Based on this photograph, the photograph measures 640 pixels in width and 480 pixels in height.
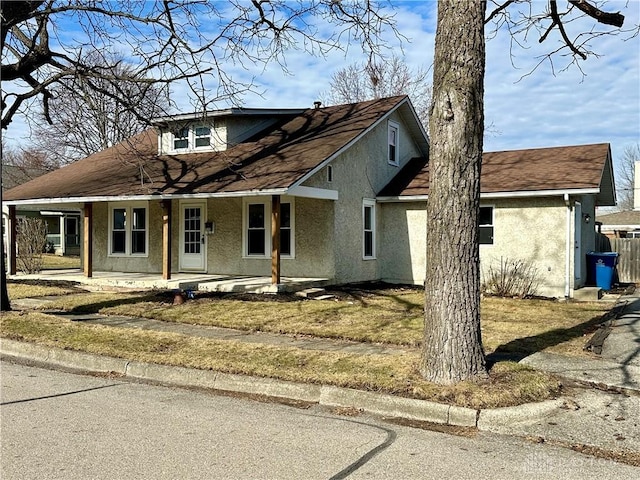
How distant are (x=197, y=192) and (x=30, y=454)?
1079 centimetres

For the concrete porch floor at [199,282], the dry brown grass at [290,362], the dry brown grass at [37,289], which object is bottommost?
the dry brown grass at [290,362]

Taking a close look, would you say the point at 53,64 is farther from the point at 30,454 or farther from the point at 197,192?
the point at 30,454

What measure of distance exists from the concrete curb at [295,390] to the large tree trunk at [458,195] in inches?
24.3

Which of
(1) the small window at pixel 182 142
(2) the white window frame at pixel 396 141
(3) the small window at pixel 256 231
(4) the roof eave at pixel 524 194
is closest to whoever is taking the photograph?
(4) the roof eave at pixel 524 194

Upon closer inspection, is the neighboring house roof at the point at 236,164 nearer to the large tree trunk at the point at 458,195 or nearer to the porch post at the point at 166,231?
the porch post at the point at 166,231

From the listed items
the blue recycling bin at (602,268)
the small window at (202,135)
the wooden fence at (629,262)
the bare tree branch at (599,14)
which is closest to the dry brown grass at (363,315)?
the blue recycling bin at (602,268)

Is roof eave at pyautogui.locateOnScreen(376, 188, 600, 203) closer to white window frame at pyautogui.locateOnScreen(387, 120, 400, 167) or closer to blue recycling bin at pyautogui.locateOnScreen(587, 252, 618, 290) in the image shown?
white window frame at pyautogui.locateOnScreen(387, 120, 400, 167)

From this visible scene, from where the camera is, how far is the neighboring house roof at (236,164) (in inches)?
587

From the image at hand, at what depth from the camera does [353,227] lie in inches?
665

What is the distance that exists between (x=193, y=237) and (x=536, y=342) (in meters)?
11.9

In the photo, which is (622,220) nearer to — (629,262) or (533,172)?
(629,262)

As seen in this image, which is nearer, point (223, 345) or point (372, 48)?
point (223, 345)

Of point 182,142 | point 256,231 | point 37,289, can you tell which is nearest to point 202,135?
point 182,142

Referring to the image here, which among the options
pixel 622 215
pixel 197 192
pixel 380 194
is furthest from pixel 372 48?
pixel 622 215
